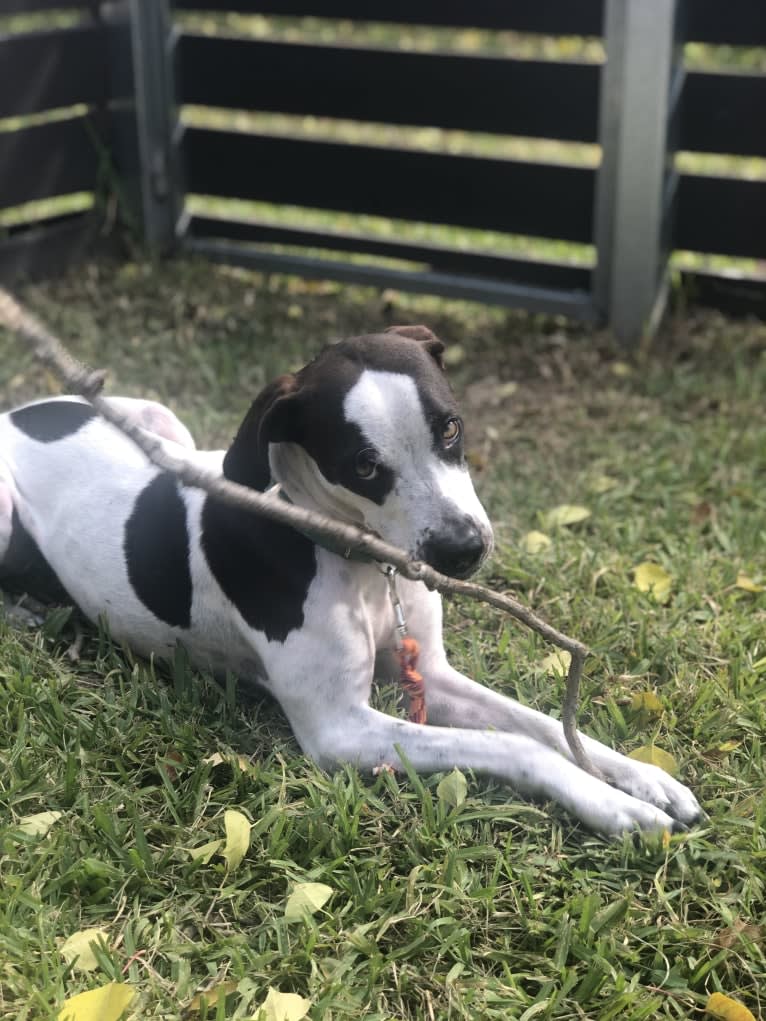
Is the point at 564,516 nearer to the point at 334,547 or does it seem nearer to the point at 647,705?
the point at 647,705

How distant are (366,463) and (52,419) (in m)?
1.19

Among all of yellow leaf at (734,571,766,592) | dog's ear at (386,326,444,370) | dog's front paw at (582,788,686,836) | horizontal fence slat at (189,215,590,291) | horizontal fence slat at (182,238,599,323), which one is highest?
dog's ear at (386,326,444,370)

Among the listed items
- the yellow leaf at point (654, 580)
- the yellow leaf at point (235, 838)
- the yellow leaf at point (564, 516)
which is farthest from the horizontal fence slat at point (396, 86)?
the yellow leaf at point (235, 838)

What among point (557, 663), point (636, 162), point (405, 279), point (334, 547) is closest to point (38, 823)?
point (334, 547)

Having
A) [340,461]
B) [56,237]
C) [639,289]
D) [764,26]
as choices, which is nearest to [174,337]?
[56,237]

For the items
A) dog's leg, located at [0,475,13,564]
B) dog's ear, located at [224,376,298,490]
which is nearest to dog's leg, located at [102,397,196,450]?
dog's leg, located at [0,475,13,564]

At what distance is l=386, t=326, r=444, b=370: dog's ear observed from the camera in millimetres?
3059

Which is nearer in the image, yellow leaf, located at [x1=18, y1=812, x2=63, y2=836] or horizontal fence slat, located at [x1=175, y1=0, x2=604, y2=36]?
yellow leaf, located at [x1=18, y1=812, x2=63, y2=836]

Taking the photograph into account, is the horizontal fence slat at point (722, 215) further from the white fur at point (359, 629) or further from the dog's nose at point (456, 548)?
the dog's nose at point (456, 548)

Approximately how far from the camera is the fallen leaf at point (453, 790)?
2738mm

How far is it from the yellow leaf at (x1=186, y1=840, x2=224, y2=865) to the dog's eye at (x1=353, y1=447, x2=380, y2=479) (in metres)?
0.82

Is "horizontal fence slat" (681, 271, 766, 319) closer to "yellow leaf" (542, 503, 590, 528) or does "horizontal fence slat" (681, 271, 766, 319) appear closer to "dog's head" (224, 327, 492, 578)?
"yellow leaf" (542, 503, 590, 528)

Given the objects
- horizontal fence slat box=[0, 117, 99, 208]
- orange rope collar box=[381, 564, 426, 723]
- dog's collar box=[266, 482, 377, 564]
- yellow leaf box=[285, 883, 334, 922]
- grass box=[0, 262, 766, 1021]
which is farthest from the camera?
horizontal fence slat box=[0, 117, 99, 208]

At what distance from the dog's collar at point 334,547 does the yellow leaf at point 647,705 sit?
0.73 m
